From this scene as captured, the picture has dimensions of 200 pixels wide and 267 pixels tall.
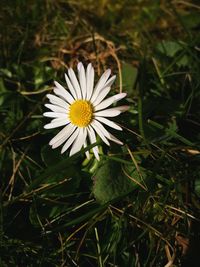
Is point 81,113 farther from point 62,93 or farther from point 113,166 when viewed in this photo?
point 113,166

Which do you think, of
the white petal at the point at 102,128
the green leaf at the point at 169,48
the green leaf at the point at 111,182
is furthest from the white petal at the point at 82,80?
the green leaf at the point at 169,48

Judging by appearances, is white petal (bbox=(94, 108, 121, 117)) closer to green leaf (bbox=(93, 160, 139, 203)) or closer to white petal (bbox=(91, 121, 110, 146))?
white petal (bbox=(91, 121, 110, 146))

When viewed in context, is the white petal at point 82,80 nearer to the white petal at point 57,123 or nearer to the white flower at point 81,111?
the white flower at point 81,111

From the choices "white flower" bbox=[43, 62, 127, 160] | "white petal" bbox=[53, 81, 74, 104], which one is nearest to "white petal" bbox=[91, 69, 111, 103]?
"white flower" bbox=[43, 62, 127, 160]

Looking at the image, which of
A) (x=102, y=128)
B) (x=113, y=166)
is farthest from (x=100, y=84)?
(x=113, y=166)

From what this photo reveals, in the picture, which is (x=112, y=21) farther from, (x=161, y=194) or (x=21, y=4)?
(x=161, y=194)

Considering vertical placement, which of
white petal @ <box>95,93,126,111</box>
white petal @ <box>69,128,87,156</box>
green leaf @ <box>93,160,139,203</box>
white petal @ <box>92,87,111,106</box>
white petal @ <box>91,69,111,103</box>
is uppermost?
white petal @ <box>91,69,111,103</box>
